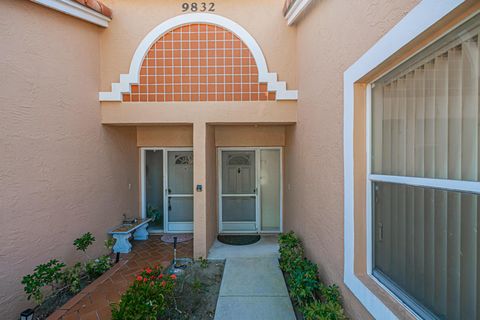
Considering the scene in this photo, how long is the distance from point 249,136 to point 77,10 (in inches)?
187

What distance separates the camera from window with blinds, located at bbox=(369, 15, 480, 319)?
1.45 meters

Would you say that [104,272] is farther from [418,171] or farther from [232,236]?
[418,171]

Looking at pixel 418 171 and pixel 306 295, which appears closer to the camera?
pixel 418 171

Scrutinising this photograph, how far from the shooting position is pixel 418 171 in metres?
1.87

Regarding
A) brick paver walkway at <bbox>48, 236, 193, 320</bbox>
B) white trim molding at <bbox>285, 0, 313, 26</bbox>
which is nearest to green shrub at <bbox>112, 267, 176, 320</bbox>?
brick paver walkway at <bbox>48, 236, 193, 320</bbox>

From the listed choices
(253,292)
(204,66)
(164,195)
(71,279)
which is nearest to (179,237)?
(164,195)

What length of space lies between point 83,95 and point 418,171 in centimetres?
567

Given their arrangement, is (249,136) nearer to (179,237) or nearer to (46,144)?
(179,237)

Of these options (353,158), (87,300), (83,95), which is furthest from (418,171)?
(83,95)

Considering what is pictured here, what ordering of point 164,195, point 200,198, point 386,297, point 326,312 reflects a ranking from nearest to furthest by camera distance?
point 386,297 < point 326,312 < point 200,198 < point 164,195

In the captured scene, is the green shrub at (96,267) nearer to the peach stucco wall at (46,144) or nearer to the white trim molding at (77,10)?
the peach stucco wall at (46,144)

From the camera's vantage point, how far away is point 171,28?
505 centimetres

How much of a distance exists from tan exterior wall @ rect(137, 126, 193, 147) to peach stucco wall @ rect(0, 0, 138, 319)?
1.48 meters

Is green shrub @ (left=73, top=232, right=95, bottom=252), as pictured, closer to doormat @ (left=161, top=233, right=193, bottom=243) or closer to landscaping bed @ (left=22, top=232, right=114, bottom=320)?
landscaping bed @ (left=22, top=232, right=114, bottom=320)
